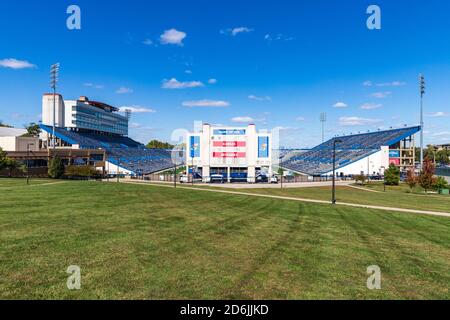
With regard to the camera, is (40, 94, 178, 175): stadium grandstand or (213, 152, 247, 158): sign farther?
(40, 94, 178, 175): stadium grandstand

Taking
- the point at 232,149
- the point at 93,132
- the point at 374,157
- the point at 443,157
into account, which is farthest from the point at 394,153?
the point at 93,132

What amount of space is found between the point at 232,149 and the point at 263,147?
7799 mm

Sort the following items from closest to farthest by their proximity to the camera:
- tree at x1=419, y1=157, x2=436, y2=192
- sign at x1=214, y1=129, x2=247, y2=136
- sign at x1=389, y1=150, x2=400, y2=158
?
1. tree at x1=419, y1=157, x2=436, y2=192
2. sign at x1=214, y1=129, x2=247, y2=136
3. sign at x1=389, y1=150, x2=400, y2=158

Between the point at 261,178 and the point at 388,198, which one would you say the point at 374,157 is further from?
the point at 388,198

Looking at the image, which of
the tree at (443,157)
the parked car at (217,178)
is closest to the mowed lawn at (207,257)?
the parked car at (217,178)

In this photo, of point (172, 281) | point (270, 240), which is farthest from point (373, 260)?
point (172, 281)

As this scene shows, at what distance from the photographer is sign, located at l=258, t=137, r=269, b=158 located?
69.0 meters

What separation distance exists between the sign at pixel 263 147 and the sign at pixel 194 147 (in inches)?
607

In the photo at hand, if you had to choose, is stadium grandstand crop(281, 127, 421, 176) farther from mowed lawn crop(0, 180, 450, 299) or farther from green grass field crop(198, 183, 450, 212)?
mowed lawn crop(0, 180, 450, 299)

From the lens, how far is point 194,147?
69688 mm

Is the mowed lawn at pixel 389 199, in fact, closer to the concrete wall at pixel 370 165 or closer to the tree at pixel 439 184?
the tree at pixel 439 184

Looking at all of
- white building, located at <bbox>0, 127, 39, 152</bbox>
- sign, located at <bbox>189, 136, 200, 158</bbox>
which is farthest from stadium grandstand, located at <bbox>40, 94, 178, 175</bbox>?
sign, located at <bbox>189, 136, 200, 158</bbox>
